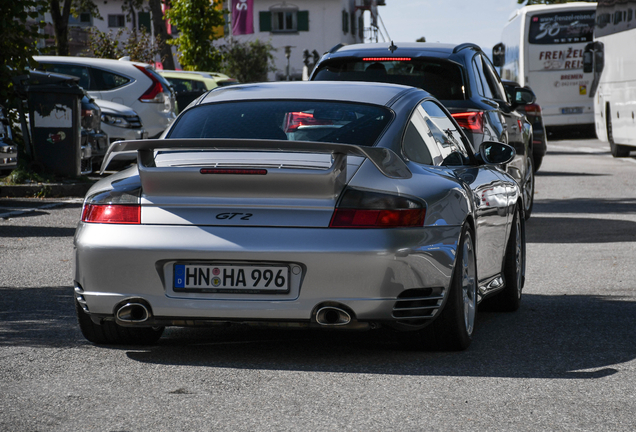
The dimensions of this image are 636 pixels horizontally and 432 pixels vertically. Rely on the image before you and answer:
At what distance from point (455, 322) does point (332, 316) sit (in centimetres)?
69

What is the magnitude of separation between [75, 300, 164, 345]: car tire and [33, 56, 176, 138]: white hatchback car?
13.7 meters

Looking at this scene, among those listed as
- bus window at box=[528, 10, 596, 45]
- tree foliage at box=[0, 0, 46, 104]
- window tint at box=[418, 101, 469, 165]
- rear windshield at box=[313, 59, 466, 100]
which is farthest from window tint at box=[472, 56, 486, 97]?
bus window at box=[528, 10, 596, 45]

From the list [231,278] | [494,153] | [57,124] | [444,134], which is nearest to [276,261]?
[231,278]

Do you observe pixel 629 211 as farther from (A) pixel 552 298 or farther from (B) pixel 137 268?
(B) pixel 137 268

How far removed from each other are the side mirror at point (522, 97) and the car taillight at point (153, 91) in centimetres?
851

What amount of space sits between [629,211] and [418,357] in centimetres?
878

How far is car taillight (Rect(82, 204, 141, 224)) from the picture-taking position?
16.6ft

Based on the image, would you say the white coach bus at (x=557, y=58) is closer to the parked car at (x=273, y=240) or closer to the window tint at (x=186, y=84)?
the window tint at (x=186, y=84)

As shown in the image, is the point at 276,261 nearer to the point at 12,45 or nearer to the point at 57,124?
the point at 57,124

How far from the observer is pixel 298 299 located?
494 centimetres

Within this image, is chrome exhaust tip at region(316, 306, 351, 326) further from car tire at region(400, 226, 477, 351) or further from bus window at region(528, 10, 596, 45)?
bus window at region(528, 10, 596, 45)

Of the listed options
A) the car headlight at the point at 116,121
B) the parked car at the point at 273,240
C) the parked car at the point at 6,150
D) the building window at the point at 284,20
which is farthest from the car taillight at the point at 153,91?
the building window at the point at 284,20

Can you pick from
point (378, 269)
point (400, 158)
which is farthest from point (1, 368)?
point (400, 158)

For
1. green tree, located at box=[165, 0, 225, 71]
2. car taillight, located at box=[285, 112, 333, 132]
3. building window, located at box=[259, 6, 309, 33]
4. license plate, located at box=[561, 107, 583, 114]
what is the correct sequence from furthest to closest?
1. building window, located at box=[259, 6, 309, 33]
2. green tree, located at box=[165, 0, 225, 71]
3. license plate, located at box=[561, 107, 583, 114]
4. car taillight, located at box=[285, 112, 333, 132]
